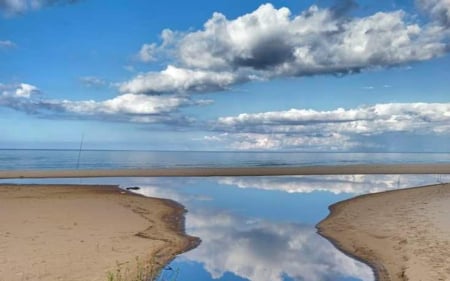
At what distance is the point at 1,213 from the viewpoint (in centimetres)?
2070

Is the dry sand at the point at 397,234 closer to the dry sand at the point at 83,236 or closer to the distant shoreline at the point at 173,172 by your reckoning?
the dry sand at the point at 83,236

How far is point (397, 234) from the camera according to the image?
16.3 m

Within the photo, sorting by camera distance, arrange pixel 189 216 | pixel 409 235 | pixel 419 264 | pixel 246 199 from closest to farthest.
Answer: pixel 419 264 → pixel 409 235 → pixel 189 216 → pixel 246 199

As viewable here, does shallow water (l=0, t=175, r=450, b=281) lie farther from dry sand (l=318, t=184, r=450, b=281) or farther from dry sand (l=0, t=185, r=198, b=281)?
dry sand (l=0, t=185, r=198, b=281)

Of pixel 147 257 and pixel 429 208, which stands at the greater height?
pixel 429 208

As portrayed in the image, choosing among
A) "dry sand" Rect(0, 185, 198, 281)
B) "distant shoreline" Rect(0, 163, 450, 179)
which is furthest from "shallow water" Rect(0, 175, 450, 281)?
"distant shoreline" Rect(0, 163, 450, 179)

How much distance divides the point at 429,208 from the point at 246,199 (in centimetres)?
1211

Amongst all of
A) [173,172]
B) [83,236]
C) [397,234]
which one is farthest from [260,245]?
[173,172]

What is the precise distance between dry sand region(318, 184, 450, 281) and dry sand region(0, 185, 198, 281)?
6241 mm

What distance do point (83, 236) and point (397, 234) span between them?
38.5 feet

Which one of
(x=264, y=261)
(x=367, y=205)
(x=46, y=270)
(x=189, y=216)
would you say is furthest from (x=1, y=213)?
(x=367, y=205)

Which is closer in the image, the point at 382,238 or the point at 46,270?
the point at 46,270

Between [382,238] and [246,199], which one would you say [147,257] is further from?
[246,199]

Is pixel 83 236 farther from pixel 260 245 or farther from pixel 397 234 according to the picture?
pixel 397 234
